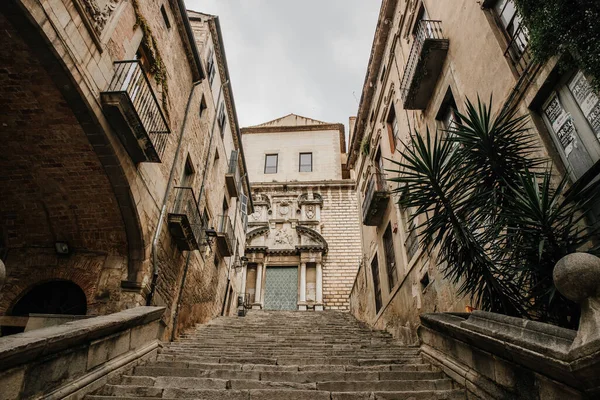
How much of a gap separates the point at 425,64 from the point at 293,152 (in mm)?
17294

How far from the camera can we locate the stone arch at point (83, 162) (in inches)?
176

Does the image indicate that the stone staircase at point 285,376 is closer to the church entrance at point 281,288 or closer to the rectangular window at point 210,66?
the rectangular window at point 210,66

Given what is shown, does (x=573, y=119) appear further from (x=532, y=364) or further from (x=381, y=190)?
(x=381, y=190)

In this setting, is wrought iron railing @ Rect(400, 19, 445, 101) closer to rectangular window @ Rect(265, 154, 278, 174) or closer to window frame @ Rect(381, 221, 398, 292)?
window frame @ Rect(381, 221, 398, 292)

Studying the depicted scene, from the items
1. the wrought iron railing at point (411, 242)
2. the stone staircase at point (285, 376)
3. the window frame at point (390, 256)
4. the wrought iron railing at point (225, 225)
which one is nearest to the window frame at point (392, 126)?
the window frame at point (390, 256)

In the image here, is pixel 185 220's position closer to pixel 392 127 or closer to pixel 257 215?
pixel 392 127

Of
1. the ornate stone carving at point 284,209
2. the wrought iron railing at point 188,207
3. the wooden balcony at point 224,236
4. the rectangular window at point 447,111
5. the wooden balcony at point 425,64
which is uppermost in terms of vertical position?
the ornate stone carving at point 284,209

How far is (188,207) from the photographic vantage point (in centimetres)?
911

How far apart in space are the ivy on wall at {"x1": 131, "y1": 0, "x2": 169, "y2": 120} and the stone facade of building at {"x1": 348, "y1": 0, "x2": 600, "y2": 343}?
195 inches

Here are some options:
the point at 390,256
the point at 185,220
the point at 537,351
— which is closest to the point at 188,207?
the point at 185,220

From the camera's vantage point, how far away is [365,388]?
3.90 m

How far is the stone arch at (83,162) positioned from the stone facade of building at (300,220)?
12.1 m

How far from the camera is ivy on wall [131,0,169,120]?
22.8ft

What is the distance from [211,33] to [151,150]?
7170mm
